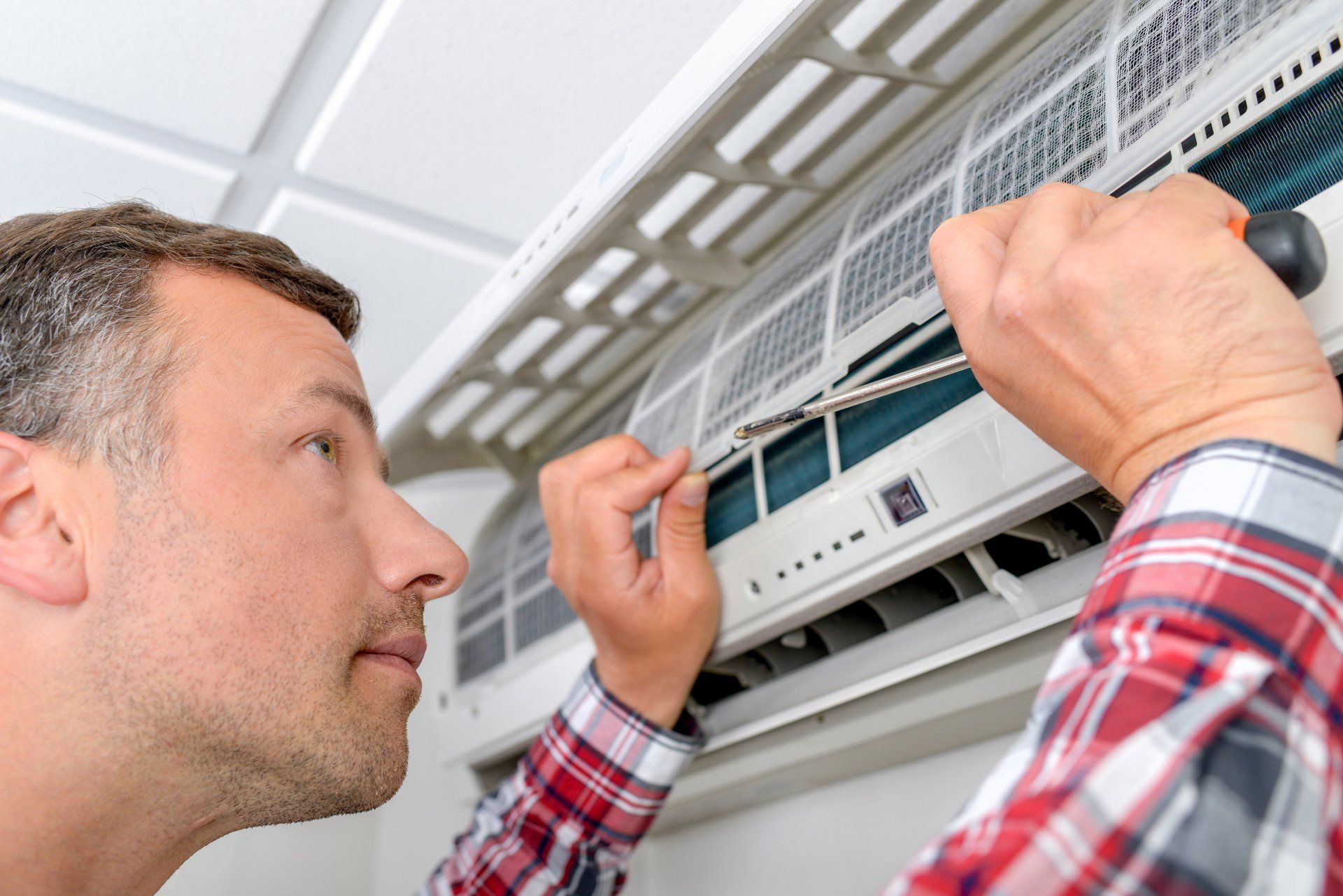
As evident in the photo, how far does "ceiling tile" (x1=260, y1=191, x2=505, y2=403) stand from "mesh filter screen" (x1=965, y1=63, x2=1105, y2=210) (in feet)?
2.75

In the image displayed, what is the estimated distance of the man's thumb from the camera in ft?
3.83

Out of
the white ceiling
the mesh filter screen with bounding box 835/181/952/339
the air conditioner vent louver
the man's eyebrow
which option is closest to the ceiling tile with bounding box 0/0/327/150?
the white ceiling

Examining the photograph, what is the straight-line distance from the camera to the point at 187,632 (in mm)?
891

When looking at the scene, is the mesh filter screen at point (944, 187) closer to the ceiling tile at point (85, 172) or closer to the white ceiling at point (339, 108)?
the white ceiling at point (339, 108)

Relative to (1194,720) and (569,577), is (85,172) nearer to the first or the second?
(569,577)

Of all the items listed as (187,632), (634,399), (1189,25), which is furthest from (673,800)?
(1189,25)

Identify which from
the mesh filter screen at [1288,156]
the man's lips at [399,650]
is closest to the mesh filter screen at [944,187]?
the mesh filter screen at [1288,156]

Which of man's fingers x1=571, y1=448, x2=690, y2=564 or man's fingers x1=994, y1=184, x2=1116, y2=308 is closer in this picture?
man's fingers x1=994, y1=184, x2=1116, y2=308

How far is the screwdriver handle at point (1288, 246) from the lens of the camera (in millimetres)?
591

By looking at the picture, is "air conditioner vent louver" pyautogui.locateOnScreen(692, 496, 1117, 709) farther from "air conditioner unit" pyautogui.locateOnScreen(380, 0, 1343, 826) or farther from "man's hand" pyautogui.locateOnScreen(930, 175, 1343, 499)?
"man's hand" pyautogui.locateOnScreen(930, 175, 1343, 499)

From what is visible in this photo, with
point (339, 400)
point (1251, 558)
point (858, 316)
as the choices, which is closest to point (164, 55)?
point (339, 400)

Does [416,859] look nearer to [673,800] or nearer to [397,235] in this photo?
[673,800]

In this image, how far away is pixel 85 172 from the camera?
1335 mm

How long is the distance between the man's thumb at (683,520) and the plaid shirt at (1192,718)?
0.60m
